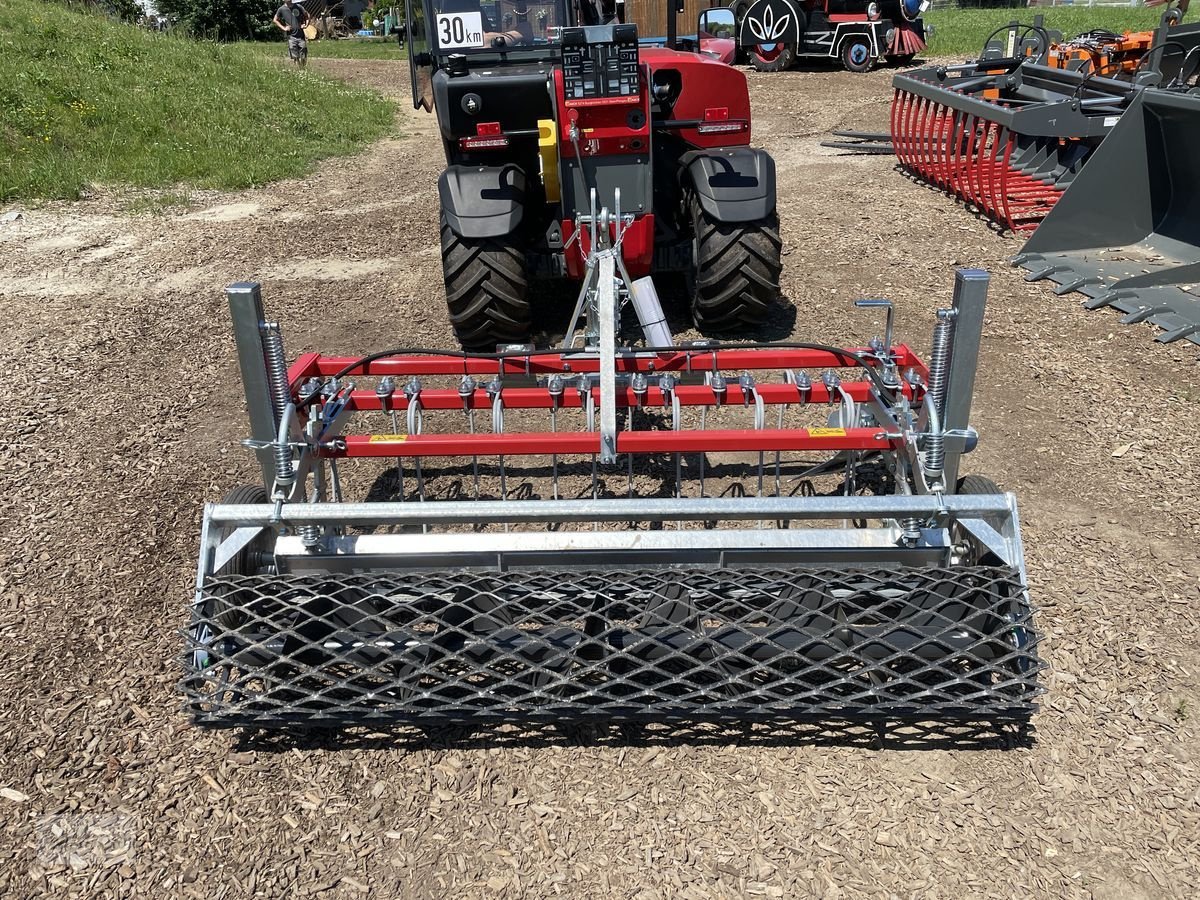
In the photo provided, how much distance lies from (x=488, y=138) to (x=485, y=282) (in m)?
0.81

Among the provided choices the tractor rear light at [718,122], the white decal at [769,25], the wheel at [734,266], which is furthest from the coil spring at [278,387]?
the white decal at [769,25]

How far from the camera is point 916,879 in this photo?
2.38 meters

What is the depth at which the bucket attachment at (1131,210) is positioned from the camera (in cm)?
638

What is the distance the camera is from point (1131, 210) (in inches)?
265

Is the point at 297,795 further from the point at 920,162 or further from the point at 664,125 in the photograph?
the point at 920,162

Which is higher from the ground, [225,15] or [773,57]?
[225,15]

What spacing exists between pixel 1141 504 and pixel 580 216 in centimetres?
296

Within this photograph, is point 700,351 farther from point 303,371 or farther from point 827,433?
point 303,371

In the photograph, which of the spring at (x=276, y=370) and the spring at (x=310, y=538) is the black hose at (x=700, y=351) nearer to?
the spring at (x=276, y=370)

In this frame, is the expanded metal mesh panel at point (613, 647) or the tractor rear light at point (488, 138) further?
the tractor rear light at point (488, 138)

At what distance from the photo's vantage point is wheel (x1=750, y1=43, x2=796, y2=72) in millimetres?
17875

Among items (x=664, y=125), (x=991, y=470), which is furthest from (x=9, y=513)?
(x=991, y=470)

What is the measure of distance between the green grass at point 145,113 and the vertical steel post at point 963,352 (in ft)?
30.7

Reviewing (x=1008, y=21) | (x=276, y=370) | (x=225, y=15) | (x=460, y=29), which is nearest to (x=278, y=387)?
(x=276, y=370)
